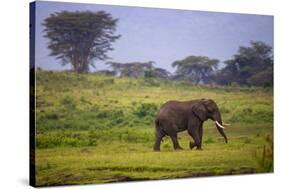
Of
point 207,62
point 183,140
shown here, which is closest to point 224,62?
point 207,62

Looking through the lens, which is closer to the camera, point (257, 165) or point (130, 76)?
point (130, 76)

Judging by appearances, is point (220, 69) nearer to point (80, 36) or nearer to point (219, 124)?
point (219, 124)

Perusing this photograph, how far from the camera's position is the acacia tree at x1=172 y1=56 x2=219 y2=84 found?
13828mm

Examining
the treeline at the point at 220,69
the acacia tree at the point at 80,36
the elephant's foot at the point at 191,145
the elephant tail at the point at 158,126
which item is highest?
the acacia tree at the point at 80,36

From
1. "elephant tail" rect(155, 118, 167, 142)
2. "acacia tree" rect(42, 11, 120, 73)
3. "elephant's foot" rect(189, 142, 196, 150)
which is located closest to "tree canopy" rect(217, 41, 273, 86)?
"elephant's foot" rect(189, 142, 196, 150)

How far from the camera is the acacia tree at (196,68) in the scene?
13.8 metres

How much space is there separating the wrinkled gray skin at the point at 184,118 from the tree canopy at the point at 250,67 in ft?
2.07

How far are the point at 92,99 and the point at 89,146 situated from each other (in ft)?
2.50

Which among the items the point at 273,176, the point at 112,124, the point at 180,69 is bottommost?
the point at 273,176

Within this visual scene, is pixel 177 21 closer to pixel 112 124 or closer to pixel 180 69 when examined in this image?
pixel 180 69

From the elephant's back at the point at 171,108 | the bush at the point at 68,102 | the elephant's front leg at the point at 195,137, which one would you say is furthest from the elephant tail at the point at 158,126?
the bush at the point at 68,102

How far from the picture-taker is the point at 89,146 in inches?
509

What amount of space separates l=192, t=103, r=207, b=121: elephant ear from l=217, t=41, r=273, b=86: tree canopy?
Answer: 65 cm

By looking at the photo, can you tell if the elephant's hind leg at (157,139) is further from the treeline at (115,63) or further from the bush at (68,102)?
the bush at (68,102)
